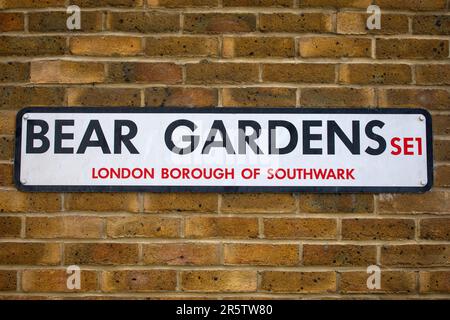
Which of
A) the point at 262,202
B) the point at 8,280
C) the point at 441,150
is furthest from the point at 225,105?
the point at 8,280

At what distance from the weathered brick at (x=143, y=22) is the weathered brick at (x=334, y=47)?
1.66 ft

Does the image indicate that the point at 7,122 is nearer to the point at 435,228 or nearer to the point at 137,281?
the point at 137,281

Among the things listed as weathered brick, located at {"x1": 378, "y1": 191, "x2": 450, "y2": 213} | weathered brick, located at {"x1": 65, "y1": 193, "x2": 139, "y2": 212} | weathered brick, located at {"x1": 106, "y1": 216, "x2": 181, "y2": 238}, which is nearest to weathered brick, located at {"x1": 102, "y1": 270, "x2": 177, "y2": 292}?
weathered brick, located at {"x1": 106, "y1": 216, "x2": 181, "y2": 238}

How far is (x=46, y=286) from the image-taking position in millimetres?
1886

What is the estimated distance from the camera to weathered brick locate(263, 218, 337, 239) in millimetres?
1903

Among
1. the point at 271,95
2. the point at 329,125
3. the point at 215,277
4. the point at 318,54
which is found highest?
the point at 318,54

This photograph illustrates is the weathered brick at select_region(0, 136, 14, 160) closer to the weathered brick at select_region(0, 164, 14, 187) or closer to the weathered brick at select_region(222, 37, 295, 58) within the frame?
the weathered brick at select_region(0, 164, 14, 187)

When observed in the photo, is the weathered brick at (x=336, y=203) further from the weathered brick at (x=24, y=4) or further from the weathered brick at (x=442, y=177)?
the weathered brick at (x=24, y=4)

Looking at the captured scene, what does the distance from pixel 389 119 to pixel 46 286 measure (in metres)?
1.44

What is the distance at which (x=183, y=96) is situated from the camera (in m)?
1.93

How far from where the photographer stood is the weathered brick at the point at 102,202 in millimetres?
1900

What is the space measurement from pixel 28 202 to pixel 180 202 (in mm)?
571
